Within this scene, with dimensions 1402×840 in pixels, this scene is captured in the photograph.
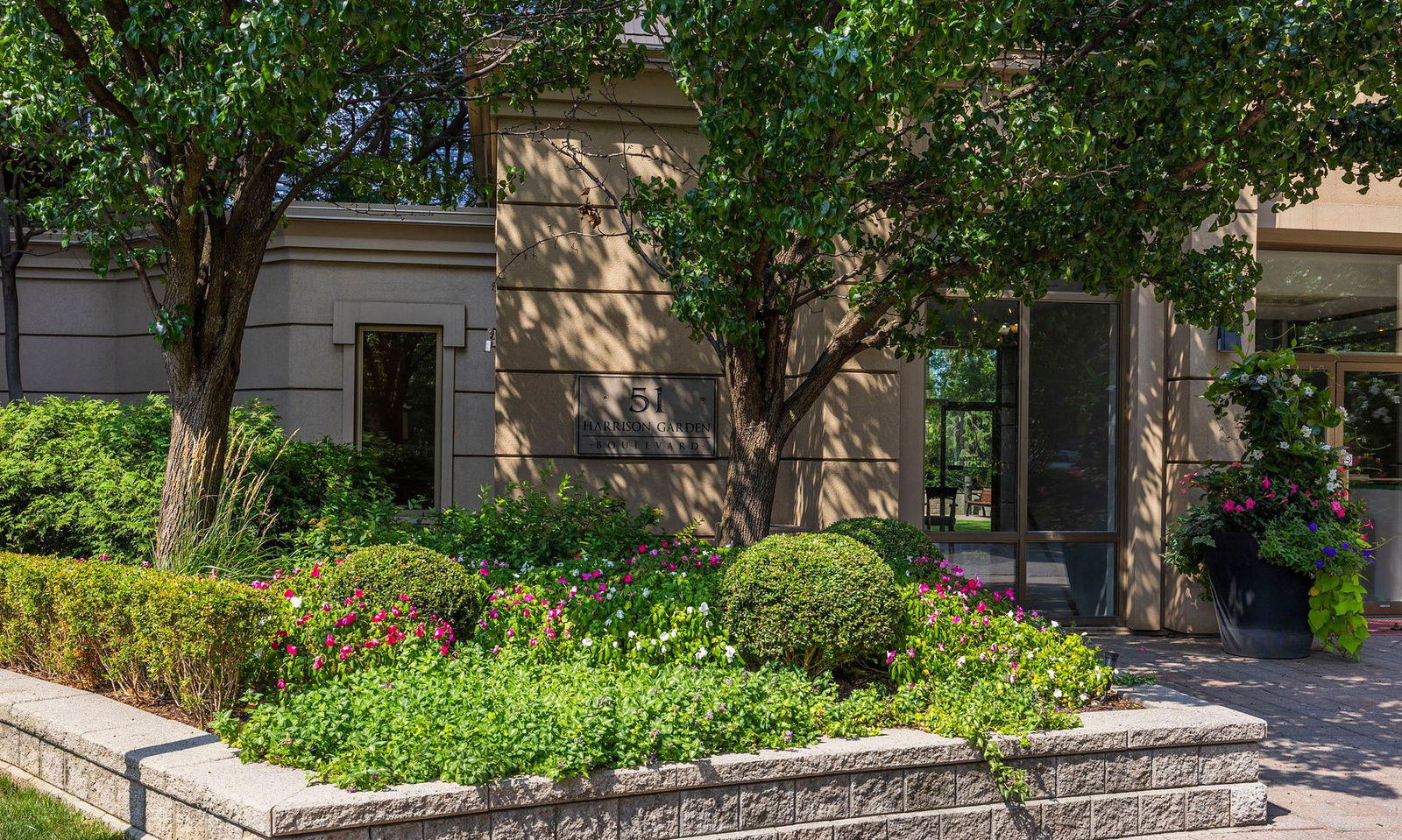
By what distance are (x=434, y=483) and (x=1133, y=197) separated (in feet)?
24.0

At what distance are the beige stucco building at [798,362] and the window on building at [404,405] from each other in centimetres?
2

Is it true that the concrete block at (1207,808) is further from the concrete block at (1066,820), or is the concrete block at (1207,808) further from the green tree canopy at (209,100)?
the green tree canopy at (209,100)

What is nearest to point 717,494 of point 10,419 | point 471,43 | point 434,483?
point 434,483

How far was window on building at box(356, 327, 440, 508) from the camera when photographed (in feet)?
→ 35.3

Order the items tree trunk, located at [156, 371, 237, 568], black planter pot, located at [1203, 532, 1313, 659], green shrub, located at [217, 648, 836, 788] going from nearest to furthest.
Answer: green shrub, located at [217, 648, 836, 788] → tree trunk, located at [156, 371, 237, 568] → black planter pot, located at [1203, 532, 1313, 659]

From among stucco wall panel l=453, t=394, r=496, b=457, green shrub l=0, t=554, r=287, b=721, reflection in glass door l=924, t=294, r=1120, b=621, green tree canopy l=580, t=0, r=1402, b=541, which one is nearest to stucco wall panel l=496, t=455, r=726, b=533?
stucco wall panel l=453, t=394, r=496, b=457

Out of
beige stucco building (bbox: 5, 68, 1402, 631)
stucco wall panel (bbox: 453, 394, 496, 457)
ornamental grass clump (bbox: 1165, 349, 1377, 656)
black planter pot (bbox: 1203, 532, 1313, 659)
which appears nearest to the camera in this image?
ornamental grass clump (bbox: 1165, 349, 1377, 656)

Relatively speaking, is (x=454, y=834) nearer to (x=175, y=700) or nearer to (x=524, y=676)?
(x=524, y=676)

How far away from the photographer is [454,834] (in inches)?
159

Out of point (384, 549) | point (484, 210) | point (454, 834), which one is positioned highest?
point (484, 210)

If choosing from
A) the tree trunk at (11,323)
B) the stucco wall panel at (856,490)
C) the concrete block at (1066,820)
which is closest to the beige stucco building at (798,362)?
the stucco wall panel at (856,490)

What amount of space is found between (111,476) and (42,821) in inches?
143

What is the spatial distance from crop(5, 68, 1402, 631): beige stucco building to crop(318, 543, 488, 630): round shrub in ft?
10.8

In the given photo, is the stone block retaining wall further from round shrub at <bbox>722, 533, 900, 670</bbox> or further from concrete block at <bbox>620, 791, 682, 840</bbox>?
round shrub at <bbox>722, 533, 900, 670</bbox>
